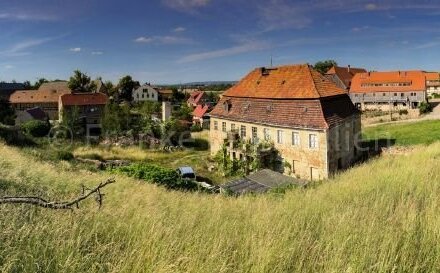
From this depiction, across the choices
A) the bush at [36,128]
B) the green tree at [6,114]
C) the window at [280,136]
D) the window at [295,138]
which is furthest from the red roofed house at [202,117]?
the window at [295,138]

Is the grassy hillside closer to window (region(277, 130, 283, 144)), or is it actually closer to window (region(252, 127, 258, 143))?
window (region(277, 130, 283, 144))

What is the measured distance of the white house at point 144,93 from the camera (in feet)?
316

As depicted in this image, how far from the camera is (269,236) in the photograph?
436 centimetres

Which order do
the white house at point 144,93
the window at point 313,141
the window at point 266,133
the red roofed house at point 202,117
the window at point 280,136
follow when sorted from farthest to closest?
the white house at point 144,93 → the red roofed house at point 202,117 → the window at point 266,133 → the window at point 280,136 → the window at point 313,141

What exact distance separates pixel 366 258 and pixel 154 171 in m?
17.2

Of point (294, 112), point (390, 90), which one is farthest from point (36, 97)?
point (390, 90)

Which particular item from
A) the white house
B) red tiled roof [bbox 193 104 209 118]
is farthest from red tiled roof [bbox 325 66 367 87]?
the white house

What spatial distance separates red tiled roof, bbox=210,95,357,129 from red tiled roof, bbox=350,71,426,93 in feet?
148

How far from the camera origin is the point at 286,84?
31.4 metres

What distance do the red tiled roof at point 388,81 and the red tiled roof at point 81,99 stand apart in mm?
46538

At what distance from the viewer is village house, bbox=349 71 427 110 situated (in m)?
71.4

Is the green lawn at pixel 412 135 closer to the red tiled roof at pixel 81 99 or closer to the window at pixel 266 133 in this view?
the window at pixel 266 133

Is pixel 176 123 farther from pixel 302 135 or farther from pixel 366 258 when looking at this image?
pixel 366 258

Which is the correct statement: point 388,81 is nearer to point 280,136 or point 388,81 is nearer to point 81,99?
point 280,136
